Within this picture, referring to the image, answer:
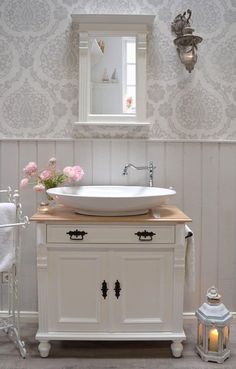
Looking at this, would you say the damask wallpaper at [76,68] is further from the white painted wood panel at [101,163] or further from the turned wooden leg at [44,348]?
the turned wooden leg at [44,348]

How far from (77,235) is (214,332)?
0.90m

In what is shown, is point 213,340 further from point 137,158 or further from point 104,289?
point 137,158

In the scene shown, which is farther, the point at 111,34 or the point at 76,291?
the point at 111,34

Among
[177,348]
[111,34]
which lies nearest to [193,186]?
[177,348]

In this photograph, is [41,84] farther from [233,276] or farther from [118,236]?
[233,276]

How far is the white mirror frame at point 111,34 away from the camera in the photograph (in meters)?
2.32

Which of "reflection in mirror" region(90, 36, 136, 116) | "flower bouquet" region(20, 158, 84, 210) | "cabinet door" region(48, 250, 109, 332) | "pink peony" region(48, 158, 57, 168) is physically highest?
"reflection in mirror" region(90, 36, 136, 116)

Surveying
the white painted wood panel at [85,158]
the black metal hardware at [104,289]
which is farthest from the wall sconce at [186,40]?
the black metal hardware at [104,289]

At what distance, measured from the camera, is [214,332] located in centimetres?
204

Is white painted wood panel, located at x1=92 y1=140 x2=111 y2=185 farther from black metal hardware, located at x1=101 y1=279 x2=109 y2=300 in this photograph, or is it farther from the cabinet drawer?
black metal hardware, located at x1=101 y1=279 x2=109 y2=300

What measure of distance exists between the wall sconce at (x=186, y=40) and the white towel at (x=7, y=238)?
1.34 meters

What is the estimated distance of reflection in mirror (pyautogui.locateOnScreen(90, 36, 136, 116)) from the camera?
7.75ft

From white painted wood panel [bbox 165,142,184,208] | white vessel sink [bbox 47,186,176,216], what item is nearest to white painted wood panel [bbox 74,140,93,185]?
white vessel sink [bbox 47,186,176,216]

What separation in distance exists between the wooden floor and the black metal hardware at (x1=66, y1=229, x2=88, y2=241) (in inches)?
25.9
